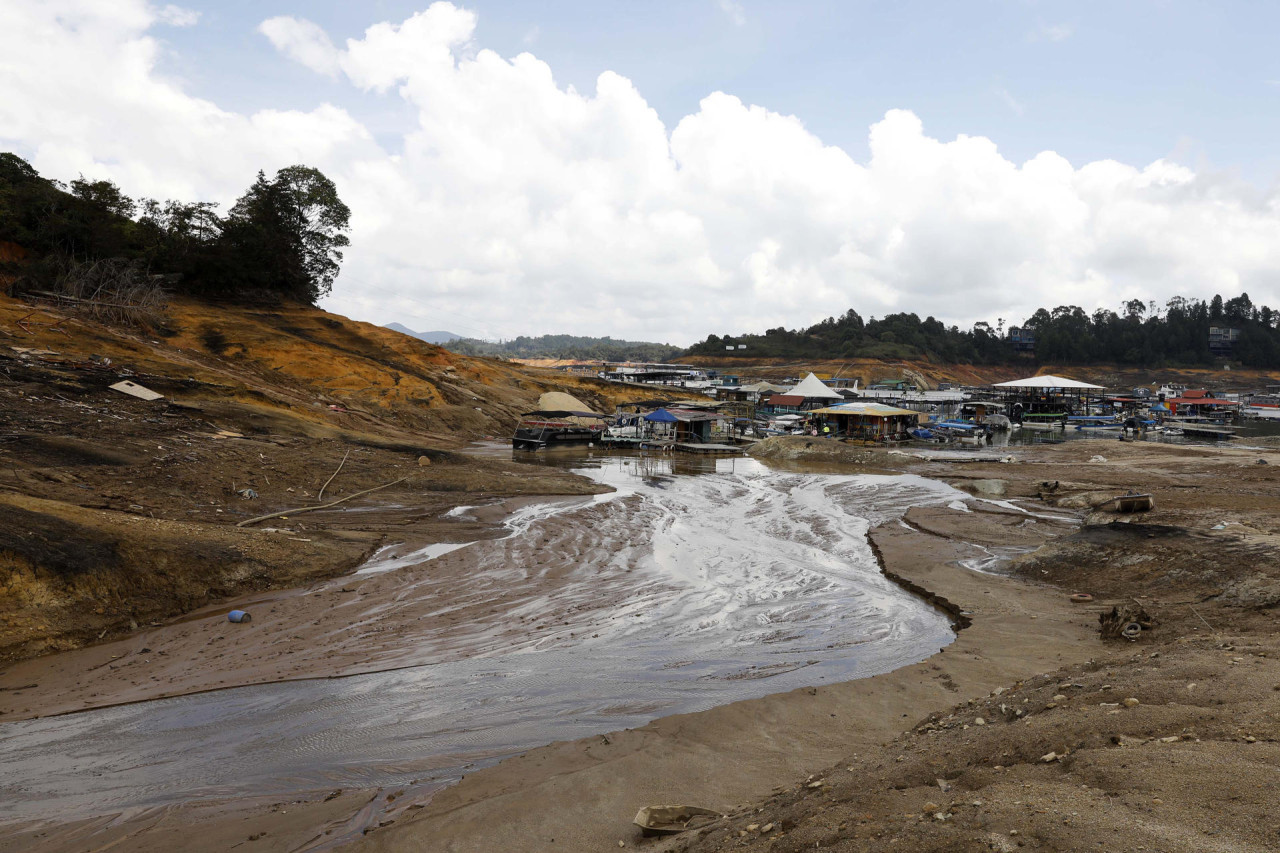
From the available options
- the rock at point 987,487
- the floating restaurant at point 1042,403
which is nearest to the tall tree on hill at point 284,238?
the rock at point 987,487

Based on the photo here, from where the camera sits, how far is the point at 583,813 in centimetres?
590

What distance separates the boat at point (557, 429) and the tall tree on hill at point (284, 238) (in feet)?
87.3

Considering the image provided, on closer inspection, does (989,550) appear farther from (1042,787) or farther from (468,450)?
(468,450)

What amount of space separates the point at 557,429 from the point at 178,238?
32956mm

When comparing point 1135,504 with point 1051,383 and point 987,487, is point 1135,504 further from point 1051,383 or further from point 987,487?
point 1051,383

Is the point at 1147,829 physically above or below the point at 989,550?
above

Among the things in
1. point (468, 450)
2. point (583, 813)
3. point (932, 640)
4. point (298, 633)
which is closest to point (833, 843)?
point (583, 813)

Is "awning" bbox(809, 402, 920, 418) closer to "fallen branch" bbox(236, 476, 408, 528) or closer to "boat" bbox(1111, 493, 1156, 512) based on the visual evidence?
"boat" bbox(1111, 493, 1156, 512)

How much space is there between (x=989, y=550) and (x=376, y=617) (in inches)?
563

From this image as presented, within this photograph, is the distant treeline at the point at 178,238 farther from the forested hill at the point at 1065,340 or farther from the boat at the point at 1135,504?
the forested hill at the point at 1065,340

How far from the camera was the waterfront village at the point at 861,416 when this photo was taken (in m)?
45.7

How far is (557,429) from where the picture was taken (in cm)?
4422

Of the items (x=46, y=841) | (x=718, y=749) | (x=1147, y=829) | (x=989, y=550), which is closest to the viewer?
(x=1147, y=829)

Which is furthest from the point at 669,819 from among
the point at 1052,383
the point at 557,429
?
the point at 1052,383
